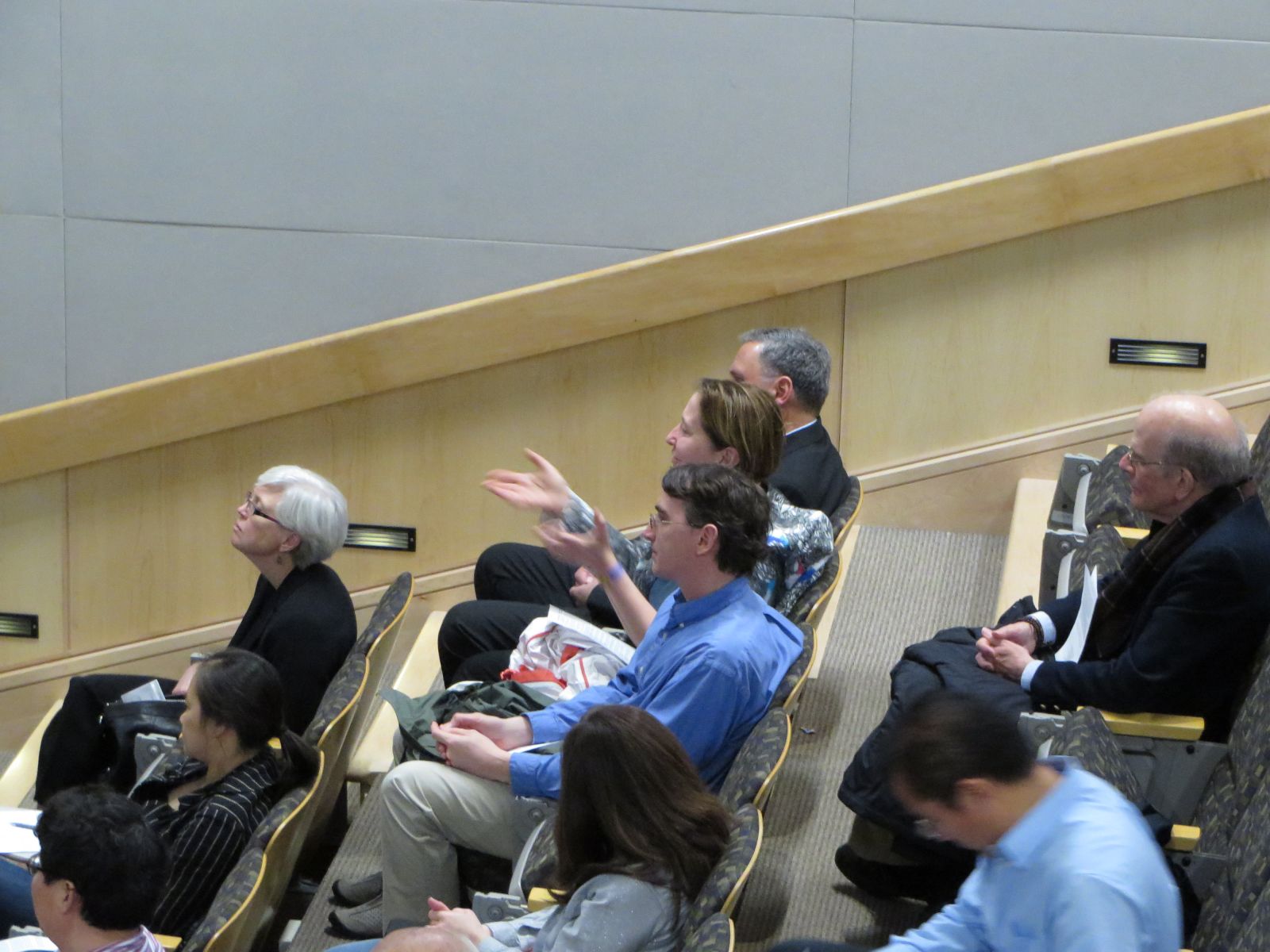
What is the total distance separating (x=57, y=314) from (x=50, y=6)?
0.90 m

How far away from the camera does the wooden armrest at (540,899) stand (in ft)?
6.76

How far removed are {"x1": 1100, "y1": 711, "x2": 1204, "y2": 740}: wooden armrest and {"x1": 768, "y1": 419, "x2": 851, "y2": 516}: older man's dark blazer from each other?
0.92 meters

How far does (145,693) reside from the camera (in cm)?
315

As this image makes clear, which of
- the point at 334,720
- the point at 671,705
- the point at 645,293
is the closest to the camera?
the point at 671,705

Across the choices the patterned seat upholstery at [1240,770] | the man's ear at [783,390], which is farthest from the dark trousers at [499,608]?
the patterned seat upholstery at [1240,770]

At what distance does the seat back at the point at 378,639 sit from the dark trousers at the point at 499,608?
0.13 meters

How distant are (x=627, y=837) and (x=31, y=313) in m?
3.17

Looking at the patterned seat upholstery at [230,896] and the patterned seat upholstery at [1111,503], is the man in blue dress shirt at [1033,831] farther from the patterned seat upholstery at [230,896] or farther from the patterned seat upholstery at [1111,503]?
the patterned seat upholstery at [1111,503]

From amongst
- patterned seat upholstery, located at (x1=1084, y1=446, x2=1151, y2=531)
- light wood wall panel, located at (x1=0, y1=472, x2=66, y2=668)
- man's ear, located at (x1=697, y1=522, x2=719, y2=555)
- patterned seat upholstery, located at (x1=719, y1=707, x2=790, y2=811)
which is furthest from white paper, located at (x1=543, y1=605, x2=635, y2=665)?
light wood wall panel, located at (x1=0, y1=472, x2=66, y2=668)

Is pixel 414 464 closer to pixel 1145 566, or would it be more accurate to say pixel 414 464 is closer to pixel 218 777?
pixel 218 777

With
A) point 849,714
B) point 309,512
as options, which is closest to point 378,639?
point 309,512

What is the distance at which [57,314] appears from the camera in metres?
4.35

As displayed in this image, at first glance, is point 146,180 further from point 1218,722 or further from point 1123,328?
point 1218,722

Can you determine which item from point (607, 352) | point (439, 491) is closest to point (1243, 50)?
point (607, 352)
